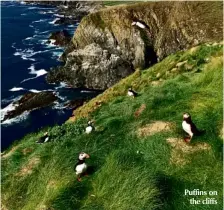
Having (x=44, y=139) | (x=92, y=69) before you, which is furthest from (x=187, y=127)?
(x=92, y=69)

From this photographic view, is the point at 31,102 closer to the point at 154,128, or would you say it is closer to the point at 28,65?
the point at 28,65

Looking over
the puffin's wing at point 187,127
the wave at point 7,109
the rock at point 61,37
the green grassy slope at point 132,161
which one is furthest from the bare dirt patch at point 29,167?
the rock at point 61,37

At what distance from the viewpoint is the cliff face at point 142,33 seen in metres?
64.8

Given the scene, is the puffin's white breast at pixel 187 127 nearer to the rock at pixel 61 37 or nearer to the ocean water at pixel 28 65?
the ocean water at pixel 28 65

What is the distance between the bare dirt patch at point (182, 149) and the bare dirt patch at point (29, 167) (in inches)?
215

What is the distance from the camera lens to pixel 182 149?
15.8 m

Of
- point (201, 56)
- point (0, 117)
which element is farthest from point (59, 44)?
point (201, 56)

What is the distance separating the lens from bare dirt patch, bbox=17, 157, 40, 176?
56.5ft

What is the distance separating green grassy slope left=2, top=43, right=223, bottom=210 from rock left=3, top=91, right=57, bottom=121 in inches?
1404

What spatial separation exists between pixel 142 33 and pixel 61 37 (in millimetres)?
21839

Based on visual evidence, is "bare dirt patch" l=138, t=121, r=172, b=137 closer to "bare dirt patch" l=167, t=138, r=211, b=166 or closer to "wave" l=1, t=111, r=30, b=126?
"bare dirt patch" l=167, t=138, r=211, b=166

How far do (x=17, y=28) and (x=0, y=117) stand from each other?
43.7m

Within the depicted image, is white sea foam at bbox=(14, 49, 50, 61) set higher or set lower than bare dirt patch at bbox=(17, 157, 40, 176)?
lower

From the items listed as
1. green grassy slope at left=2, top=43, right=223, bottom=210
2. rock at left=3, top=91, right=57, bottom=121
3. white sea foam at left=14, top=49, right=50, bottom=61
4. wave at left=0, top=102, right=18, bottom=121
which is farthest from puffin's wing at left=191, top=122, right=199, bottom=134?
white sea foam at left=14, top=49, right=50, bottom=61
